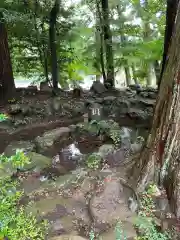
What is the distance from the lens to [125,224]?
7.92 feet

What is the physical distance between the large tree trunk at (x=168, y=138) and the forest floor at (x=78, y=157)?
187mm

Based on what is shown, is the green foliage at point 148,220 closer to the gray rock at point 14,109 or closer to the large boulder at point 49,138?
the large boulder at point 49,138

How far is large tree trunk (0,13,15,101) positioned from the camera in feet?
21.6

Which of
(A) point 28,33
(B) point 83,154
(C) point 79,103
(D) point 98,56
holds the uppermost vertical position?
(A) point 28,33

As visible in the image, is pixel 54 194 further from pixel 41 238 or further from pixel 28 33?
pixel 28 33

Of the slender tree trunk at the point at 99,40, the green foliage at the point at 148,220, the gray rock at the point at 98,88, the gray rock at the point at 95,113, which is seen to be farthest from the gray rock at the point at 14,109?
the green foliage at the point at 148,220

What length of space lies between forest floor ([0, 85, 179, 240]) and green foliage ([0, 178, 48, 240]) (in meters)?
0.10

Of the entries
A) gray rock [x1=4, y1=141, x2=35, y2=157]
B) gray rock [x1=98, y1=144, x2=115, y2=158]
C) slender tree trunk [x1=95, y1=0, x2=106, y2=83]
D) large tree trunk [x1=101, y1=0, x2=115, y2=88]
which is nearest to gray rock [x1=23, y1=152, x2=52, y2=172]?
gray rock [x1=4, y1=141, x2=35, y2=157]

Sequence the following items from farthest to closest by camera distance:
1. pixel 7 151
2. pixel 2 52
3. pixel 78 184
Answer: pixel 2 52 → pixel 7 151 → pixel 78 184

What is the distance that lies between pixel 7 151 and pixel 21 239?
2335mm

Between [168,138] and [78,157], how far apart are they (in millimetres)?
2072

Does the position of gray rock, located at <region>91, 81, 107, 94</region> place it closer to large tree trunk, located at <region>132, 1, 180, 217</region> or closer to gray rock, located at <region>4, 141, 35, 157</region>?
gray rock, located at <region>4, 141, 35, 157</region>

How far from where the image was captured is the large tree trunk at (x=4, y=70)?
21.6ft

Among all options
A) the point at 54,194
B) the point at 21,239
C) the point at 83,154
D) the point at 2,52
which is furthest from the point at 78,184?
the point at 2,52
